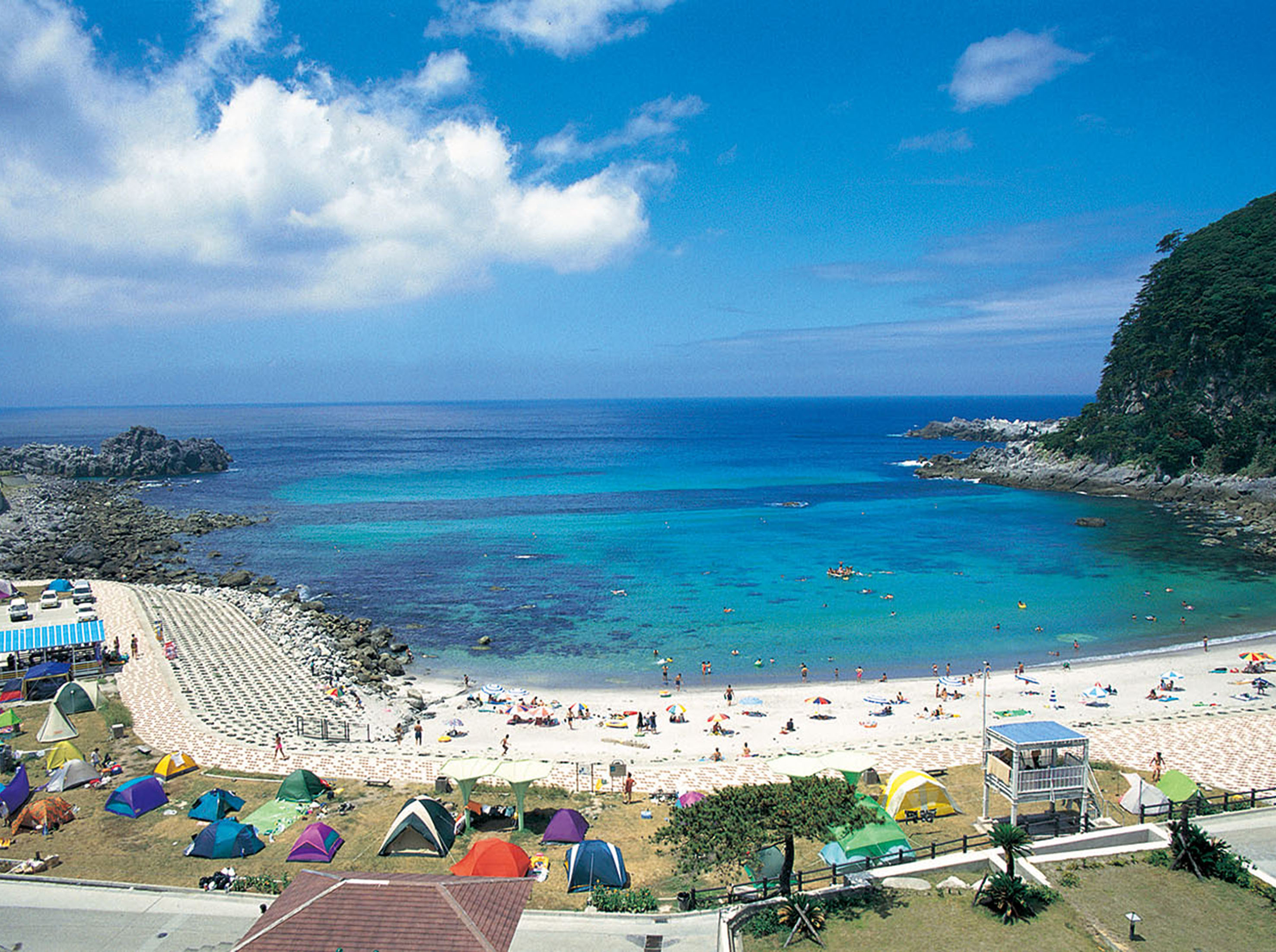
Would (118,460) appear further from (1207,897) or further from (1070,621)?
(1207,897)

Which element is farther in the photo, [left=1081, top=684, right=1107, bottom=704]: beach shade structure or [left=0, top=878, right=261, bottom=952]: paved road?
[left=1081, top=684, right=1107, bottom=704]: beach shade structure

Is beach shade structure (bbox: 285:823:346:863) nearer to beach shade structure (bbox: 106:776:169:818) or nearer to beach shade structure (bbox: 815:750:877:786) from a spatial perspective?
beach shade structure (bbox: 106:776:169:818)

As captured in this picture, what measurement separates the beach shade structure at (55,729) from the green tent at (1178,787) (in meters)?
34.0

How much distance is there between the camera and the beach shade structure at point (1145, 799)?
21.1 m

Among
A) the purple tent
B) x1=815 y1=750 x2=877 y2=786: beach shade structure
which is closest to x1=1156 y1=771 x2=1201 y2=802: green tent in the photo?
x1=815 y1=750 x2=877 y2=786: beach shade structure

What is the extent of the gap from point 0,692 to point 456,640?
68.0ft

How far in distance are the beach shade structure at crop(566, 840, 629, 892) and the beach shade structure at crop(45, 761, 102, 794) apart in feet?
50.5

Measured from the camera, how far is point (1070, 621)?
48.2 meters

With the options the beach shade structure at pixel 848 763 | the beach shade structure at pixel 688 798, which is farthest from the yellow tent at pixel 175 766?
the beach shade structure at pixel 848 763

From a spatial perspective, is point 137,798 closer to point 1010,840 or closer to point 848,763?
point 848,763

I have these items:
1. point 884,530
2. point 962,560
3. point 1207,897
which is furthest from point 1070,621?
point 1207,897

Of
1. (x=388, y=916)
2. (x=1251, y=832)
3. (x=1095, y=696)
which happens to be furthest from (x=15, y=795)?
(x=1095, y=696)

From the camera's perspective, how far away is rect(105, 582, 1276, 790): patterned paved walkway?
83.9 ft

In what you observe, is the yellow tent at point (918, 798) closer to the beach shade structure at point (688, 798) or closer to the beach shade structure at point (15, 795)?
the beach shade structure at point (688, 798)
